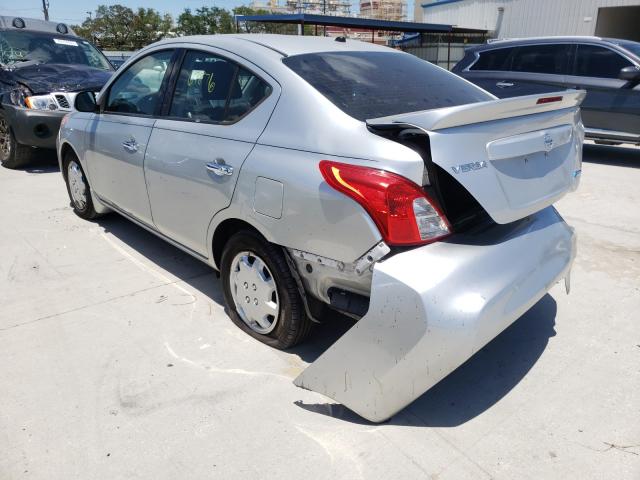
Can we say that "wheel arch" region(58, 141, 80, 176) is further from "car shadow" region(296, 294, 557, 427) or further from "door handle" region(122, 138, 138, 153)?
"car shadow" region(296, 294, 557, 427)

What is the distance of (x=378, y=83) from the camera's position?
2844 mm

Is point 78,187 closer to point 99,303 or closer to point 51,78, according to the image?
point 99,303

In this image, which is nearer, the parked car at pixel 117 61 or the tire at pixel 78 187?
the tire at pixel 78 187

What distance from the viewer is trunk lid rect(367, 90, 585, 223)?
7.02 feet

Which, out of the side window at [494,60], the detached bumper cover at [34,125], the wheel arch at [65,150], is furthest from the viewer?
the side window at [494,60]

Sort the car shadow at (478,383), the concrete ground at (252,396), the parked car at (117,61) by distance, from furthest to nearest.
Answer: the parked car at (117,61) → the car shadow at (478,383) → the concrete ground at (252,396)

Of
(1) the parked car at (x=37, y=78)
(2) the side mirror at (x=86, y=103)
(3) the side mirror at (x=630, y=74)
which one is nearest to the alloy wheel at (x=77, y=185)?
(2) the side mirror at (x=86, y=103)

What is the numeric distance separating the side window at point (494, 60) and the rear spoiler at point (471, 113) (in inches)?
258

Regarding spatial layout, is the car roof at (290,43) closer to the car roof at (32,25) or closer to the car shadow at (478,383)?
the car shadow at (478,383)

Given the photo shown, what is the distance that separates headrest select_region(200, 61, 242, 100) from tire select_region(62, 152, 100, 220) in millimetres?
2176

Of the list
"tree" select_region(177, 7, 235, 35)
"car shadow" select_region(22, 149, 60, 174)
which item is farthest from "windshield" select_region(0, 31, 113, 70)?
"tree" select_region(177, 7, 235, 35)

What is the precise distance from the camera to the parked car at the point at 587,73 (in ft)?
24.5

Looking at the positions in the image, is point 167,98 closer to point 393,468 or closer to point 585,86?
point 393,468

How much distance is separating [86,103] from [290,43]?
2187 millimetres
